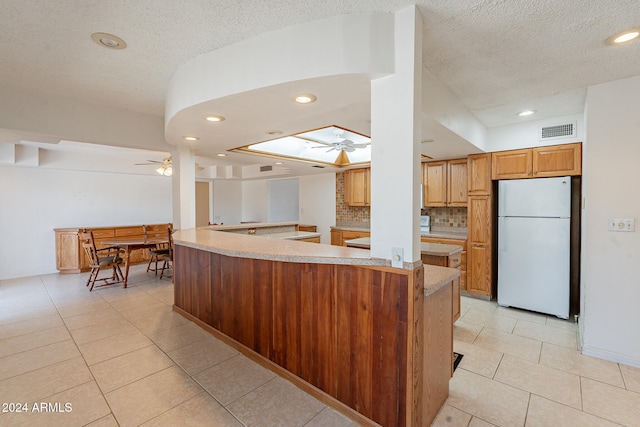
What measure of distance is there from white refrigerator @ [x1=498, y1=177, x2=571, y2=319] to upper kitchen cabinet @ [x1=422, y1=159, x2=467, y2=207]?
0.65 m

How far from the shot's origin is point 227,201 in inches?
355

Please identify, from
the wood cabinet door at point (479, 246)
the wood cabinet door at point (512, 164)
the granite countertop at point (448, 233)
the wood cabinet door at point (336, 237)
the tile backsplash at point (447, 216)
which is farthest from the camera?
the wood cabinet door at point (336, 237)

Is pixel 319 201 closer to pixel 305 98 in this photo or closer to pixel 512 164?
pixel 512 164

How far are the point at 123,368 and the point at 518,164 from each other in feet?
15.6

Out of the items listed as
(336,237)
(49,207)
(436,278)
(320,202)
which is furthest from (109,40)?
(49,207)

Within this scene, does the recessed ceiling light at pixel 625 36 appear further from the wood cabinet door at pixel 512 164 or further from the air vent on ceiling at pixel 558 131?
the wood cabinet door at pixel 512 164

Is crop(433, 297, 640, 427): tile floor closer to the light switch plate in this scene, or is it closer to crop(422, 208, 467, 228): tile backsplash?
the light switch plate

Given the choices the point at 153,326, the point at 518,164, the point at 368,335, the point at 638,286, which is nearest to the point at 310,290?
the point at 368,335

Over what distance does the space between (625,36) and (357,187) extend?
4.30 meters

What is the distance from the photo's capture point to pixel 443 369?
1.86 meters

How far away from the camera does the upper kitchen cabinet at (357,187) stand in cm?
570

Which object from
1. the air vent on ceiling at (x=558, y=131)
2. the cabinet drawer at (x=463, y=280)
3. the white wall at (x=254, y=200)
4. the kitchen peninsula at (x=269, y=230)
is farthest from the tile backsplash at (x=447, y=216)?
the white wall at (x=254, y=200)

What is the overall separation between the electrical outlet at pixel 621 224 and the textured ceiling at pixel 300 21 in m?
1.19

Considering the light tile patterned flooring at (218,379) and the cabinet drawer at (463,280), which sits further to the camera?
the cabinet drawer at (463,280)
